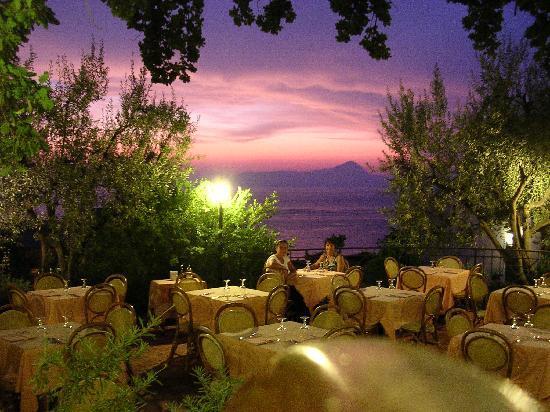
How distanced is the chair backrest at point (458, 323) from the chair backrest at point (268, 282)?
10.9 feet

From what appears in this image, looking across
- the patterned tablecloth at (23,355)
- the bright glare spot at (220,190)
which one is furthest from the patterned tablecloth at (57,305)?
the bright glare spot at (220,190)

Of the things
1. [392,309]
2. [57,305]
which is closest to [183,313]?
[57,305]

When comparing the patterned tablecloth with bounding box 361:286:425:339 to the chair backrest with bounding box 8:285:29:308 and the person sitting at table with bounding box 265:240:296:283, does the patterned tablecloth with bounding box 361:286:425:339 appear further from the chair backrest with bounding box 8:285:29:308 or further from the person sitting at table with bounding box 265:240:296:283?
the chair backrest with bounding box 8:285:29:308

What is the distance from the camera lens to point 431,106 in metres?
13.6

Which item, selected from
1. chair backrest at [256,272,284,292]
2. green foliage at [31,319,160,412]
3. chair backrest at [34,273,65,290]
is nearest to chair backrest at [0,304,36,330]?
chair backrest at [34,273,65,290]

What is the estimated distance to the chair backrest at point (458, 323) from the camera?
6.12 metres

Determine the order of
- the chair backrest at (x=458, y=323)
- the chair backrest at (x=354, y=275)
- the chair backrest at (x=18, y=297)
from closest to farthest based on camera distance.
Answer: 1. the chair backrest at (x=458, y=323)
2. the chair backrest at (x=18, y=297)
3. the chair backrest at (x=354, y=275)

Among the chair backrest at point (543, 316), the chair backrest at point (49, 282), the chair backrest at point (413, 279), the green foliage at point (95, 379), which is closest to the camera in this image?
the green foliage at point (95, 379)

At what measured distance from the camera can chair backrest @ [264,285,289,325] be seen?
7.49m

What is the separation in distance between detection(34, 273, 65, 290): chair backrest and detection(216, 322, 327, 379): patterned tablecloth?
14.2 feet

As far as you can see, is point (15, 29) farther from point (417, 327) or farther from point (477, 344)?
point (417, 327)

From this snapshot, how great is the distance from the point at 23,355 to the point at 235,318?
2.03 metres

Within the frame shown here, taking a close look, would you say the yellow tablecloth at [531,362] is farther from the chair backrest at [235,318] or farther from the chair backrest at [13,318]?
the chair backrest at [13,318]

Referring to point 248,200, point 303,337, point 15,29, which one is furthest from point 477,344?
point 248,200
